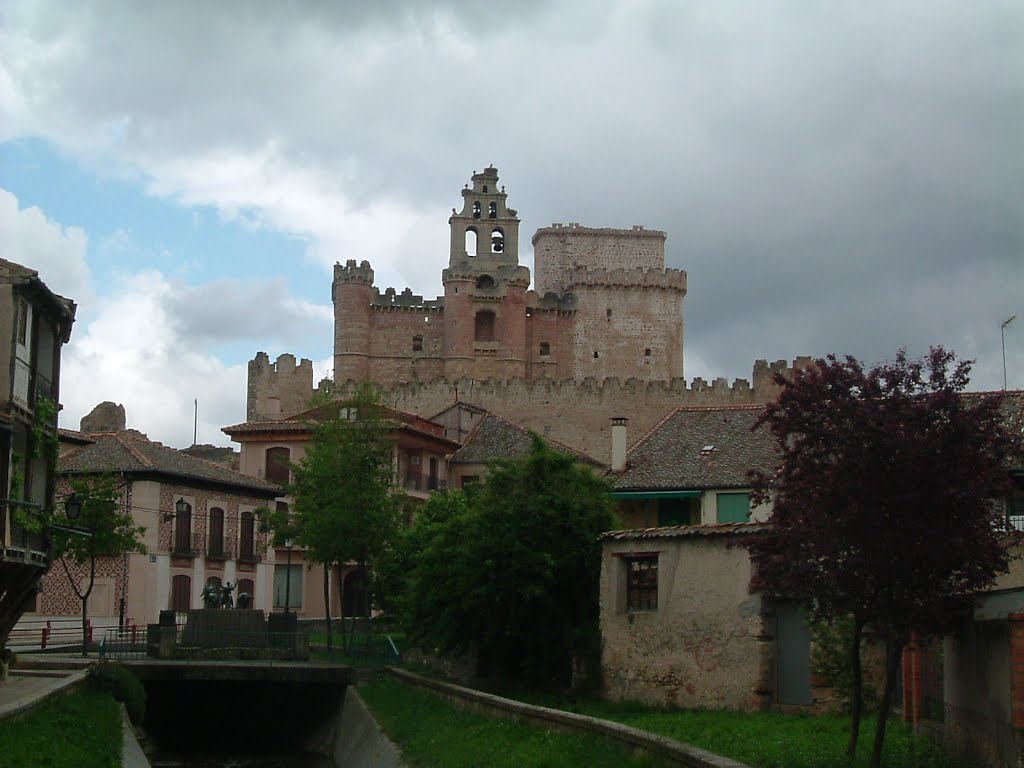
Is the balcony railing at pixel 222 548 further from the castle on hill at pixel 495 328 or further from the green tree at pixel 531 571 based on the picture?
the castle on hill at pixel 495 328

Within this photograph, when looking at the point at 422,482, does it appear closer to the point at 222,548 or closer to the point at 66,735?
the point at 222,548

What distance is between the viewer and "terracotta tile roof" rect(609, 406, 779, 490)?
127 ft

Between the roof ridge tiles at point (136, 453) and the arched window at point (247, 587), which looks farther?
the arched window at point (247, 587)

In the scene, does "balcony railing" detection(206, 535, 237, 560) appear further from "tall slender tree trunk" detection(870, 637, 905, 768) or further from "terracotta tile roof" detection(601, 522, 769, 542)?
"tall slender tree trunk" detection(870, 637, 905, 768)

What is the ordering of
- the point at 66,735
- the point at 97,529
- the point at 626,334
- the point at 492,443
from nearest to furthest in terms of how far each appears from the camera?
the point at 66,735, the point at 97,529, the point at 492,443, the point at 626,334

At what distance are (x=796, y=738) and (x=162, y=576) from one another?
101ft

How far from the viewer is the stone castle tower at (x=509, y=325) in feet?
287

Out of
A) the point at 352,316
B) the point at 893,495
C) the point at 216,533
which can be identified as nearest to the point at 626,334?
the point at 352,316

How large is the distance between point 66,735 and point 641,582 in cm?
1063

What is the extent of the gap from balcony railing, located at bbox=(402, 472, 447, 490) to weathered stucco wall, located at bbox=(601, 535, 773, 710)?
30138 mm

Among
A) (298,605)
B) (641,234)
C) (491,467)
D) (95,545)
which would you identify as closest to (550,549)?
(491,467)

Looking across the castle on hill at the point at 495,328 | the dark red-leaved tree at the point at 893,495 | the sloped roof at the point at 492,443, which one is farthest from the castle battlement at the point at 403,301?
the dark red-leaved tree at the point at 893,495

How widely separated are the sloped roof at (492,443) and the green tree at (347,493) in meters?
11.6

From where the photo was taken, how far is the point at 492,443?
61.3 meters
